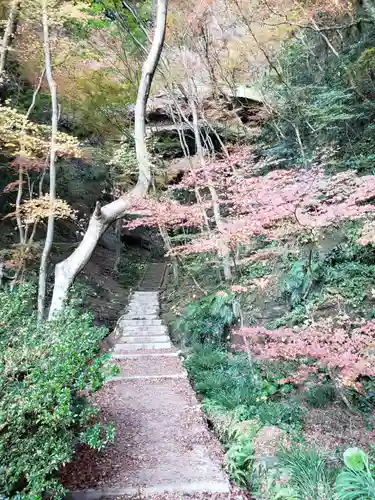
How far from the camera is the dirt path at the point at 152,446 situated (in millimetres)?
3080

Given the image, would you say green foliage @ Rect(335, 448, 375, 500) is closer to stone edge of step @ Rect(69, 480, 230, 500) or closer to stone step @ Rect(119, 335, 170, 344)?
stone edge of step @ Rect(69, 480, 230, 500)

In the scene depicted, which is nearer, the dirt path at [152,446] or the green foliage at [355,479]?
the green foliage at [355,479]

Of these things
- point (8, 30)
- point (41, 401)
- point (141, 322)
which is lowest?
point (141, 322)

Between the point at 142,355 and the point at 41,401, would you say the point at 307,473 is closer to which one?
the point at 41,401

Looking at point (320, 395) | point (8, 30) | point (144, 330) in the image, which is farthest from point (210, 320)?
point (8, 30)

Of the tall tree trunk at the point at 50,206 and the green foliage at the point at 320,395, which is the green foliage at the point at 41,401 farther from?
the tall tree trunk at the point at 50,206

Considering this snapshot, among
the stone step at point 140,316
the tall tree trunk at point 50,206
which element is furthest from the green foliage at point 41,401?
the stone step at point 140,316

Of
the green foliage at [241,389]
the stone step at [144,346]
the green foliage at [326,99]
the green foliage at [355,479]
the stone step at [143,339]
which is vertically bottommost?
the stone step at [144,346]

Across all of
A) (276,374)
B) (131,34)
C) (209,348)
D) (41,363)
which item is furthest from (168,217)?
(131,34)

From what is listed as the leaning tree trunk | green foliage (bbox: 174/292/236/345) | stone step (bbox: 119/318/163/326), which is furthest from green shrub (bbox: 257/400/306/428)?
stone step (bbox: 119/318/163/326)

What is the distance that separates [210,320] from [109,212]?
422cm

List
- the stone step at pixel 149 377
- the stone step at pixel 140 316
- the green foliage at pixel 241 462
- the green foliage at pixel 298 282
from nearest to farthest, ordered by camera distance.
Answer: the green foliage at pixel 241 462, the stone step at pixel 149 377, the green foliage at pixel 298 282, the stone step at pixel 140 316

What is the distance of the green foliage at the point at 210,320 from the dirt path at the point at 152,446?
1123mm

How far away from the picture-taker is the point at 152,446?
3918mm
